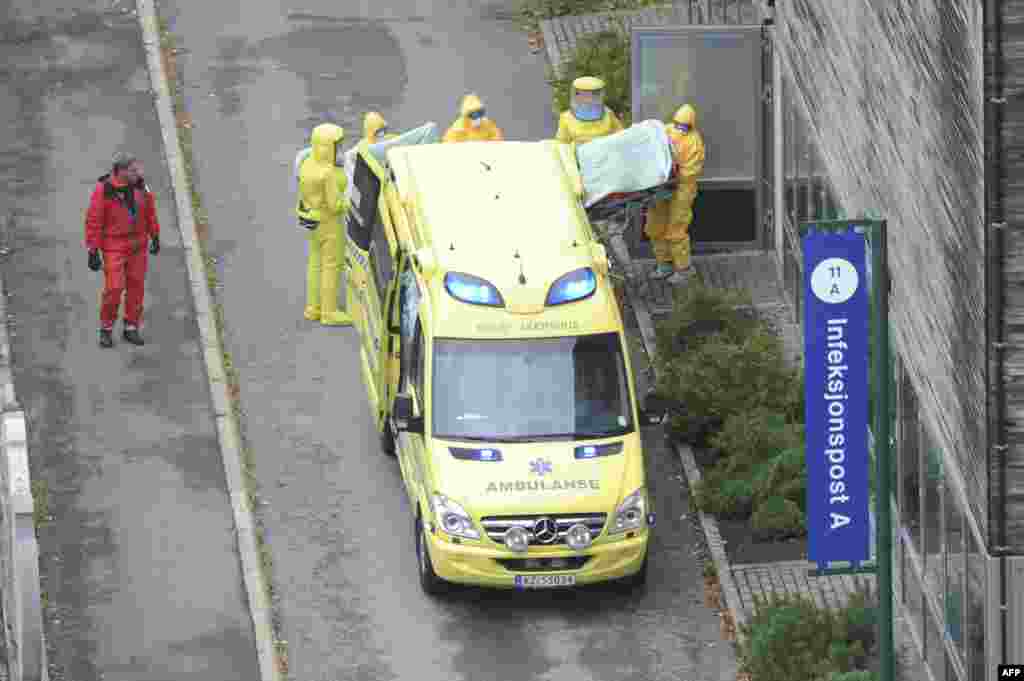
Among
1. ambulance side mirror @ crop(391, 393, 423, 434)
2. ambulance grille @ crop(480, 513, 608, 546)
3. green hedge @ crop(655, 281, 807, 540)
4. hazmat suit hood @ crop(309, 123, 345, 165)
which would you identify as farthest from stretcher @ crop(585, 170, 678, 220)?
ambulance grille @ crop(480, 513, 608, 546)

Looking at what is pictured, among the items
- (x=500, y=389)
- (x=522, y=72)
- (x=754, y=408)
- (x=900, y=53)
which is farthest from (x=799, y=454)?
(x=522, y=72)

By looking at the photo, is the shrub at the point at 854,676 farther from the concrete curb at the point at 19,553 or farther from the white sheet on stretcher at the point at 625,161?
the white sheet on stretcher at the point at 625,161

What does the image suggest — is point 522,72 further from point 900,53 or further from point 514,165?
point 900,53

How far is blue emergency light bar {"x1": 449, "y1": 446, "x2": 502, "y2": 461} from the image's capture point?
85.3 ft

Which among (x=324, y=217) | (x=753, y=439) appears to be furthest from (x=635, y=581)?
(x=324, y=217)

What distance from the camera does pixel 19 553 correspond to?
20078 millimetres

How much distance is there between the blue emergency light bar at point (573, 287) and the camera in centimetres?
2639

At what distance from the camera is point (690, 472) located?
28500 millimetres

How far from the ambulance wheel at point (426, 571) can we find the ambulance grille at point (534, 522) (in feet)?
2.60

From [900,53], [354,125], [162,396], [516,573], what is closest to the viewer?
[900,53]

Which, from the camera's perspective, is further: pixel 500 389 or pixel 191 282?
pixel 191 282

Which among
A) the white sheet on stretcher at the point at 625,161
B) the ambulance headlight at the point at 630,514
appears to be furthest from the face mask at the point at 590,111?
the ambulance headlight at the point at 630,514

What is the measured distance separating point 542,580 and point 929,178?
5.30 m

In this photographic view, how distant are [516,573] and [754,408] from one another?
3.74 metres
